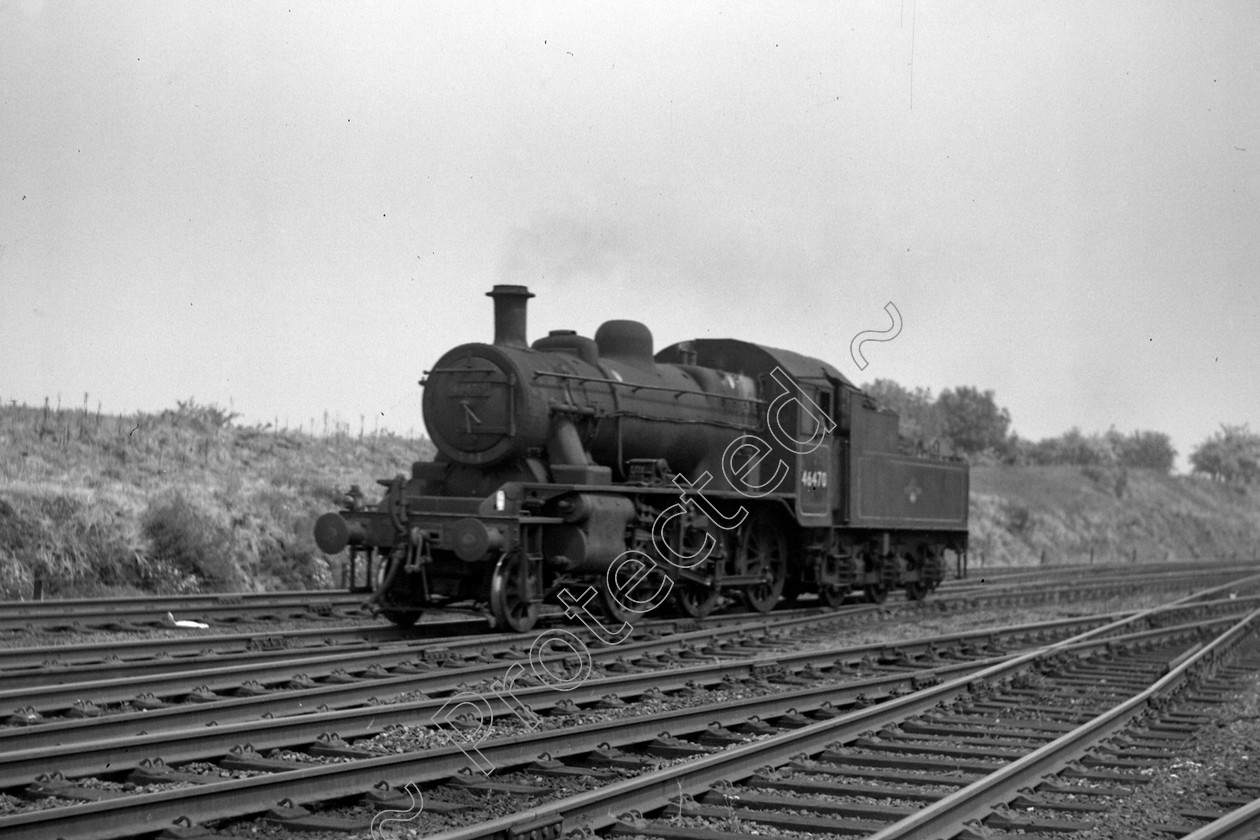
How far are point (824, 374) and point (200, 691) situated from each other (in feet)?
36.5

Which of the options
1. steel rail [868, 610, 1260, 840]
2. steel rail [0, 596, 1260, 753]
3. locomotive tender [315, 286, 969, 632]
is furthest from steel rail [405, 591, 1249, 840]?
locomotive tender [315, 286, 969, 632]

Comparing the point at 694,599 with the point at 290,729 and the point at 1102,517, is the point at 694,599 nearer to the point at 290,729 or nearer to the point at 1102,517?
the point at 290,729

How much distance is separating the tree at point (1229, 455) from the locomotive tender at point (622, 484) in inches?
2504

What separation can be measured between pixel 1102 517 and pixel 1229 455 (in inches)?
1056

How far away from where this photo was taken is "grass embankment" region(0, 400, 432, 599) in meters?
17.5

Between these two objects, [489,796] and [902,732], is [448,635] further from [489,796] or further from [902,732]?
[489,796]

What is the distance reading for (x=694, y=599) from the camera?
15516 mm

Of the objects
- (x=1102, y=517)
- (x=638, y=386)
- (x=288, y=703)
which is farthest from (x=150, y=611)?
(x=1102, y=517)

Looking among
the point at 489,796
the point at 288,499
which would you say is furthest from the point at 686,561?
the point at 288,499

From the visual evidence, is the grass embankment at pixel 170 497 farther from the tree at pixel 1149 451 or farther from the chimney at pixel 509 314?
the tree at pixel 1149 451

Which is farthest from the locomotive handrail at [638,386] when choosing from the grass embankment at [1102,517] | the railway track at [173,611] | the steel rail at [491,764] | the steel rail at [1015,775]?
the grass embankment at [1102,517]

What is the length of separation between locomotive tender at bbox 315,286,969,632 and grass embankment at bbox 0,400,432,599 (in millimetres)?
5616

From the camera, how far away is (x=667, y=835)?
5723 millimetres

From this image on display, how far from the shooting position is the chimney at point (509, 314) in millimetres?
13633
